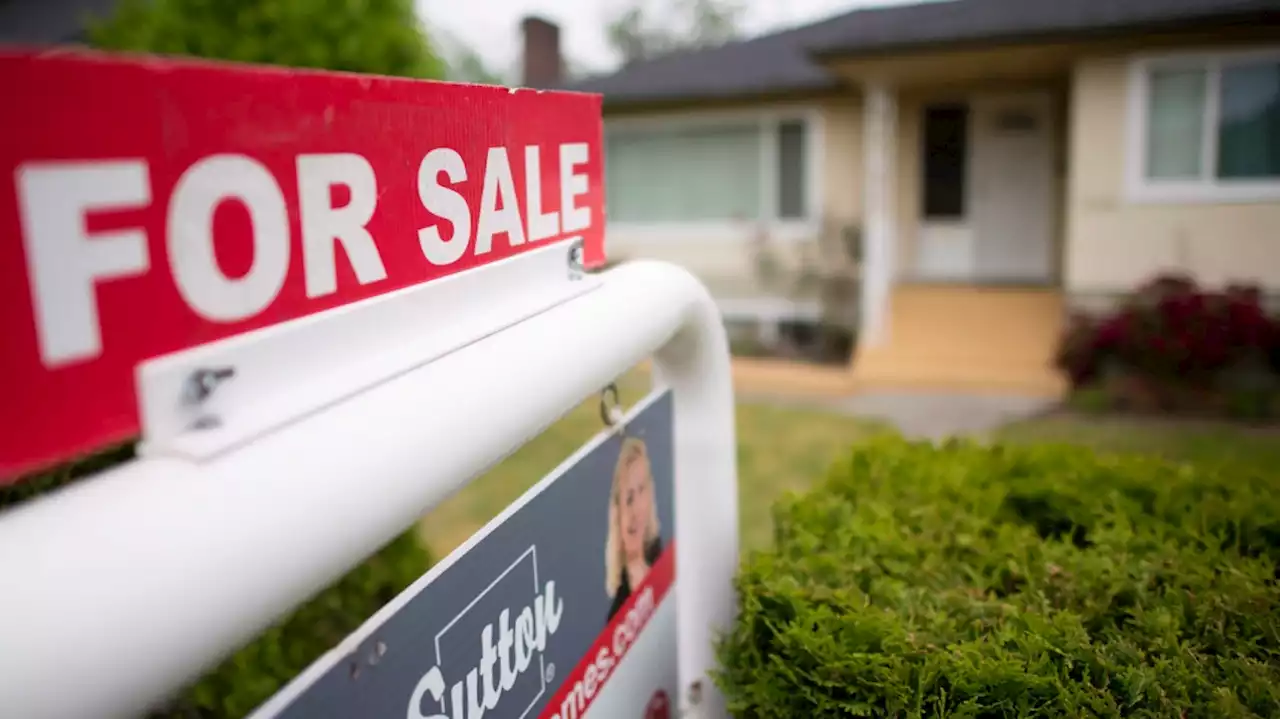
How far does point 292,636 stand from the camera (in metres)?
3.41

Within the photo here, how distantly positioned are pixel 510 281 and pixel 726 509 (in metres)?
1.02

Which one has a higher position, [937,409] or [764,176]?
[764,176]

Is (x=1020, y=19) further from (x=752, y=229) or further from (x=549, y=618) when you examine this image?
(x=549, y=618)

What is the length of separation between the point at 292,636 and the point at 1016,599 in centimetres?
238

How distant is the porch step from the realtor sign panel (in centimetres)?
953

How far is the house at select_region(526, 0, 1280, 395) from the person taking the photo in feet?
36.3

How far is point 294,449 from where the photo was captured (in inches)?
36.9

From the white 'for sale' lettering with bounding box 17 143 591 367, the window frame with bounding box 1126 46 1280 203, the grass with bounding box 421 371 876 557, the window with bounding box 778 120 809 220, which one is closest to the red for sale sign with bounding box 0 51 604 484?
the white 'for sale' lettering with bounding box 17 143 591 367

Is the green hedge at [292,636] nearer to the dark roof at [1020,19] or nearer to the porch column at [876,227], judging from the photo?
the porch column at [876,227]

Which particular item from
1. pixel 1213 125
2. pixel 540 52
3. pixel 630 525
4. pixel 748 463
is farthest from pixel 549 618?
pixel 540 52

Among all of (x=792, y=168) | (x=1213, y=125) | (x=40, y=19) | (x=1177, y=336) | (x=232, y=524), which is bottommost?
(x=1177, y=336)

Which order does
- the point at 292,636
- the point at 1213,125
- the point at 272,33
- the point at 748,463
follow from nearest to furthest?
1. the point at 292,636
2. the point at 272,33
3. the point at 748,463
4. the point at 1213,125

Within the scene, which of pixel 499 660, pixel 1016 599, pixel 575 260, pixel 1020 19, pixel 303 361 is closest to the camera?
pixel 303 361

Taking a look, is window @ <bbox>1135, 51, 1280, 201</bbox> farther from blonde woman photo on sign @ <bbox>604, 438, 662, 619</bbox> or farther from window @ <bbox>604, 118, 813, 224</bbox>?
blonde woman photo on sign @ <bbox>604, 438, 662, 619</bbox>
